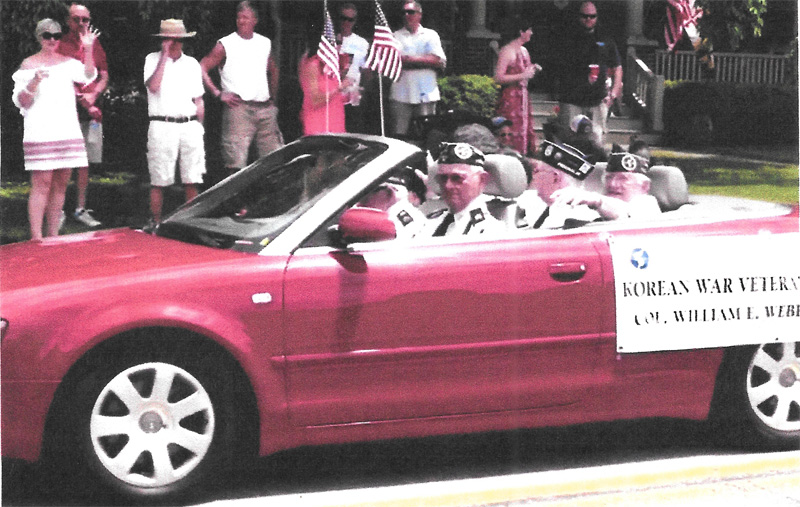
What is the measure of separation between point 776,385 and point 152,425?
8.87 ft

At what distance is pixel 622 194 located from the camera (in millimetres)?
6305

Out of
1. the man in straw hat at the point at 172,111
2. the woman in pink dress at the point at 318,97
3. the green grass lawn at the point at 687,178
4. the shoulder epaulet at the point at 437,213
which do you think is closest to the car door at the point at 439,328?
the shoulder epaulet at the point at 437,213

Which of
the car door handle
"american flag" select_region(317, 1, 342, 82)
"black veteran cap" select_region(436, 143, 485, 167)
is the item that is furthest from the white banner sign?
"american flag" select_region(317, 1, 342, 82)

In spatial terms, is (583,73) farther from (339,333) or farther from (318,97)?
(339,333)

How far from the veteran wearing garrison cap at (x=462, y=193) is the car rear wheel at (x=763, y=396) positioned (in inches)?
47.0

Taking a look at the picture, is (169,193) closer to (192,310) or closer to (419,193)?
(419,193)

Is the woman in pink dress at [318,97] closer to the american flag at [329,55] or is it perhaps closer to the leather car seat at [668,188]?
the american flag at [329,55]

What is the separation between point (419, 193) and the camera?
6012 millimetres

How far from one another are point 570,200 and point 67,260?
2.21 meters

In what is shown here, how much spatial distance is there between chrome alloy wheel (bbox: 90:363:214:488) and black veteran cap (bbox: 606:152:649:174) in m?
2.35

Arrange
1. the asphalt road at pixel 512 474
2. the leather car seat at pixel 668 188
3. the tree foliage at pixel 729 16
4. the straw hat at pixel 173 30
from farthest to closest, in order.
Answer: the tree foliage at pixel 729 16, the straw hat at pixel 173 30, the leather car seat at pixel 668 188, the asphalt road at pixel 512 474

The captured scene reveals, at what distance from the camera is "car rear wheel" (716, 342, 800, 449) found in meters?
5.95

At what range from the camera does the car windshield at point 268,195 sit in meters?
5.53

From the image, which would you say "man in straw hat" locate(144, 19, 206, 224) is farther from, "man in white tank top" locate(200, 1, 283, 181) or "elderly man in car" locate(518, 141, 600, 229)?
"elderly man in car" locate(518, 141, 600, 229)
